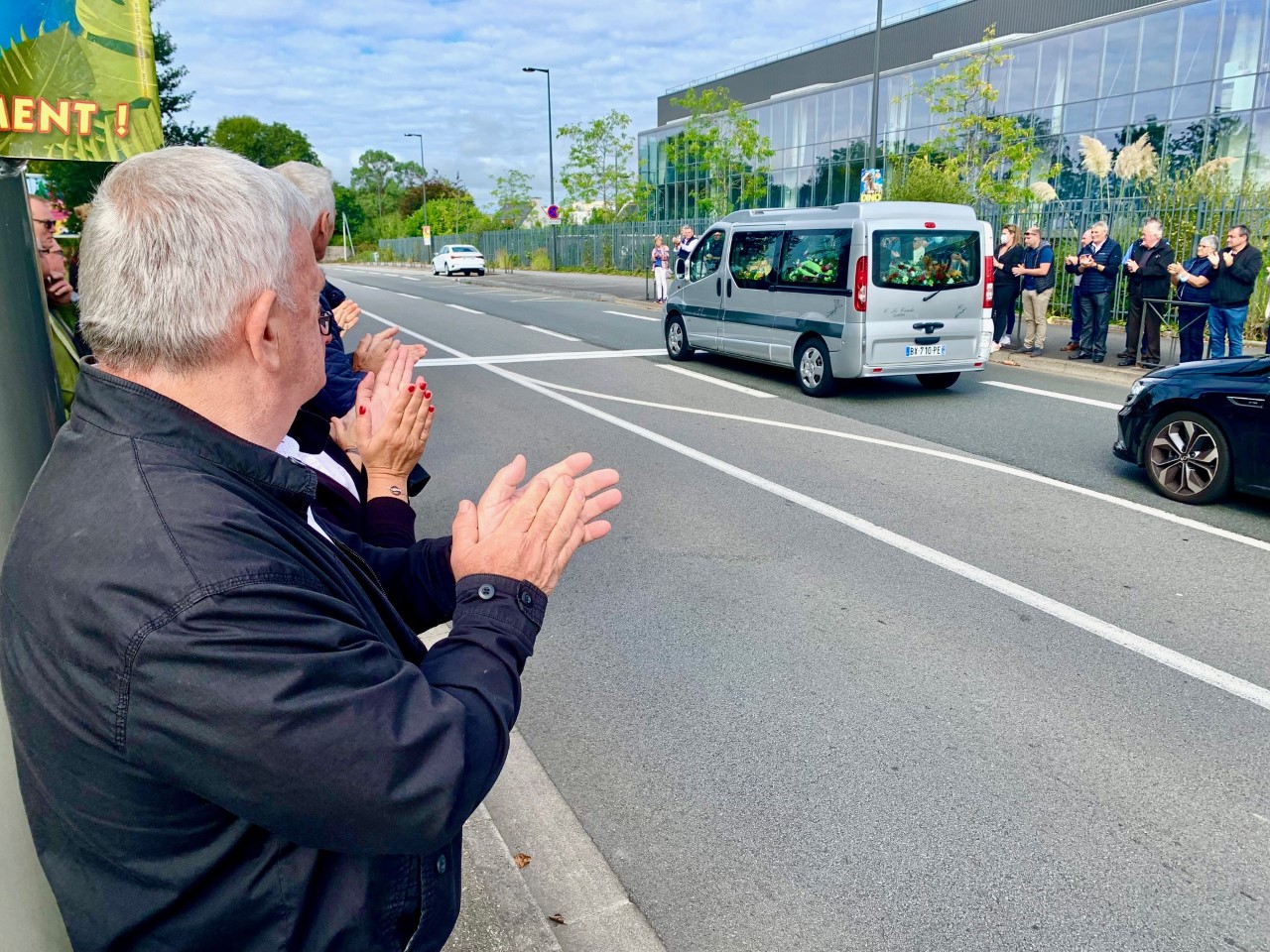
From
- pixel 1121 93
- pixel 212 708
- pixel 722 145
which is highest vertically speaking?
pixel 1121 93

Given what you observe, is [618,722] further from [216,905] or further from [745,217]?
[745,217]

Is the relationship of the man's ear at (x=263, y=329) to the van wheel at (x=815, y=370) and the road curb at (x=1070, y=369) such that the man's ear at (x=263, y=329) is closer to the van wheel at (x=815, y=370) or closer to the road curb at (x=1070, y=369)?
the van wheel at (x=815, y=370)

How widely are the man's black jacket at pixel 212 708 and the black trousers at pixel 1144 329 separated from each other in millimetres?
13765

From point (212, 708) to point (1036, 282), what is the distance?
50.6 ft

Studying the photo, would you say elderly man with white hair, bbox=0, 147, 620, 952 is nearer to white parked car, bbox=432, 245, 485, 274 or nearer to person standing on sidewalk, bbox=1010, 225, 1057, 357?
person standing on sidewalk, bbox=1010, 225, 1057, 357

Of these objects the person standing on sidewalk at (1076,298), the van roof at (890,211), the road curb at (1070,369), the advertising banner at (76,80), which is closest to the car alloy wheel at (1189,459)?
the van roof at (890,211)

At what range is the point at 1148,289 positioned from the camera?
13156 millimetres

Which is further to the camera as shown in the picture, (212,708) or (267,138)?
(267,138)

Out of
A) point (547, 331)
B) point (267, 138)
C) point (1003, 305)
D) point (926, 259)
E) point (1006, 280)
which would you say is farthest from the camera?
point (267, 138)

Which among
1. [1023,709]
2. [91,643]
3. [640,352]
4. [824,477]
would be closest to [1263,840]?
[1023,709]

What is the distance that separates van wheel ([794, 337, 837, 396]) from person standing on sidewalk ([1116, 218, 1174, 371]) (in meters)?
4.75

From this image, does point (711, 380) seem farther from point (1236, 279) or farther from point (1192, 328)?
→ point (1236, 279)

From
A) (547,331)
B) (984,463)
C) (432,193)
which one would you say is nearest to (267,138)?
(432,193)

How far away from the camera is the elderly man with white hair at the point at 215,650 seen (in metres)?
1.16
